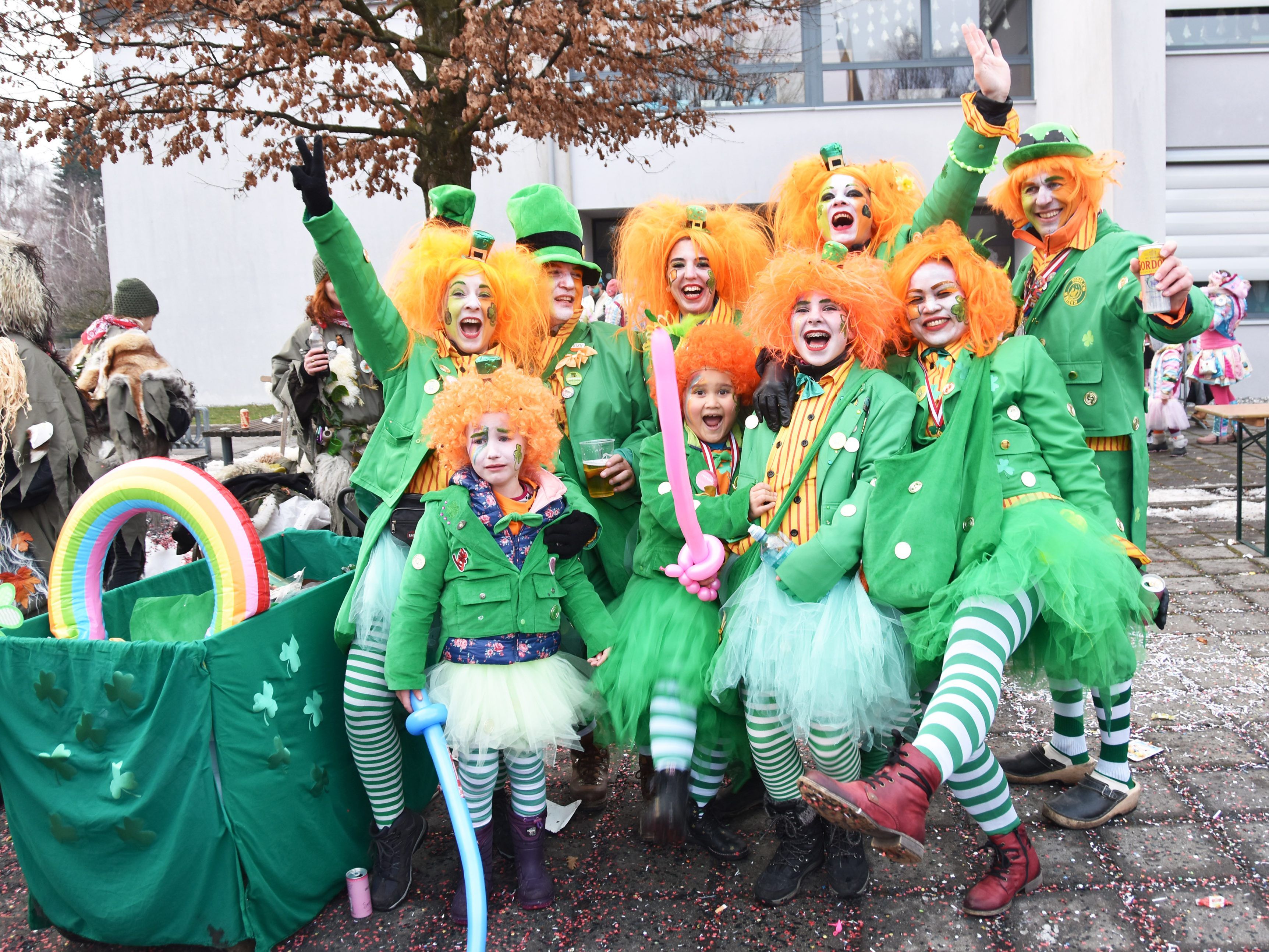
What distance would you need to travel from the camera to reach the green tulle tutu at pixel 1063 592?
2.37 metres

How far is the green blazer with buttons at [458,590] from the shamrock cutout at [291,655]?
10.1 inches

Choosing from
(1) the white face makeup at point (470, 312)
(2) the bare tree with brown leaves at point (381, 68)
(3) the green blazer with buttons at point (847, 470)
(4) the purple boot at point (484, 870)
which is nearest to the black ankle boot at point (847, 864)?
(3) the green blazer with buttons at point (847, 470)

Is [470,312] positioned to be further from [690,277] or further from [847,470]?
[847,470]

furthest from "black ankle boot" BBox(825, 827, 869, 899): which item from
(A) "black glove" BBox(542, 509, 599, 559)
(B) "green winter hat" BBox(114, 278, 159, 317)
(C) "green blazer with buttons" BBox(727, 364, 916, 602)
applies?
(B) "green winter hat" BBox(114, 278, 159, 317)

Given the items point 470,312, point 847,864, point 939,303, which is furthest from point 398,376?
point 847,864

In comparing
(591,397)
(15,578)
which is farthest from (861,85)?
(15,578)

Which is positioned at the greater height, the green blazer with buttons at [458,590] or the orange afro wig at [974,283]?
the orange afro wig at [974,283]

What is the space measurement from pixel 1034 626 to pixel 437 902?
1946 millimetres

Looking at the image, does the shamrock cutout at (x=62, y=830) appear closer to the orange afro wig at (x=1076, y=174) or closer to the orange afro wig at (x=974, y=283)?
the orange afro wig at (x=974, y=283)

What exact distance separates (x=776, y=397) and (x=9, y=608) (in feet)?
8.96

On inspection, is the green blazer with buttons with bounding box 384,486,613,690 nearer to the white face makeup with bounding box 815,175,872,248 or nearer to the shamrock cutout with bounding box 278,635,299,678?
the shamrock cutout with bounding box 278,635,299,678

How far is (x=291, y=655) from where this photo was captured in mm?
2639

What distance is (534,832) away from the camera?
2.76 meters

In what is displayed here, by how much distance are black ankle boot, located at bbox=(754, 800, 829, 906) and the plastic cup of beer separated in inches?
44.8
